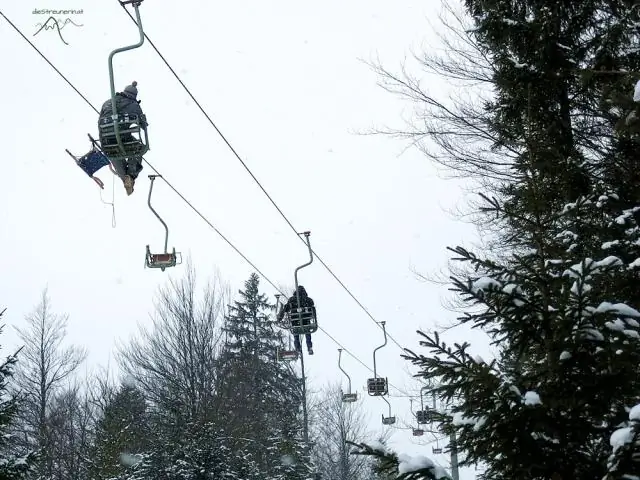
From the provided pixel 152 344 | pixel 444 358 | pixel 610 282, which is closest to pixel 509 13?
pixel 610 282

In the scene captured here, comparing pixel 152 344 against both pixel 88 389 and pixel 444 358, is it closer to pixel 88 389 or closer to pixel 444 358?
pixel 88 389

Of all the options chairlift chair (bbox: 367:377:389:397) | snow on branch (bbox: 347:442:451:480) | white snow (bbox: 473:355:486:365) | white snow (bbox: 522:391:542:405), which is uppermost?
chairlift chair (bbox: 367:377:389:397)

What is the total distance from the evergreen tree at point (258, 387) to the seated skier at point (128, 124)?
13.4 meters

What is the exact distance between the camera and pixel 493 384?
380cm

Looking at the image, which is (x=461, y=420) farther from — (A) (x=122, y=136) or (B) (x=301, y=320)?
(B) (x=301, y=320)

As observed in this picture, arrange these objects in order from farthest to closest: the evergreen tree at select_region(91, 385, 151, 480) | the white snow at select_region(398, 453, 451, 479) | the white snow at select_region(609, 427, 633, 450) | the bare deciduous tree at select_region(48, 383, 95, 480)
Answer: the bare deciduous tree at select_region(48, 383, 95, 480)
the evergreen tree at select_region(91, 385, 151, 480)
the white snow at select_region(398, 453, 451, 479)
the white snow at select_region(609, 427, 633, 450)

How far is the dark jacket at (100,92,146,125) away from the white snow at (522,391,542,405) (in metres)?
5.41

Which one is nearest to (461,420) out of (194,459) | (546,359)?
(546,359)

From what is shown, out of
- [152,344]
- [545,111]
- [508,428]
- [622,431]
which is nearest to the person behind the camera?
[622,431]

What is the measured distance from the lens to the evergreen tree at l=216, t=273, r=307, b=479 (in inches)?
1029

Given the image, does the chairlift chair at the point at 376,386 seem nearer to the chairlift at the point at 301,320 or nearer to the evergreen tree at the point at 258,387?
the evergreen tree at the point at 258,387

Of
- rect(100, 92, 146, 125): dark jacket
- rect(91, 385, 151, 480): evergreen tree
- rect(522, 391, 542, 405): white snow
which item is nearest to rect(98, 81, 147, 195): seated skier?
rect(100, 92, 146, 125): dark jacket

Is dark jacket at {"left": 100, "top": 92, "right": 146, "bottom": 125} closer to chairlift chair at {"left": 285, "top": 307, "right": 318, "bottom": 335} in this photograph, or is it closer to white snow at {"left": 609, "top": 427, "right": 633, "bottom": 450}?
white snow at {"left": 609, "top": 427, "right": 633, "bottom": 450}

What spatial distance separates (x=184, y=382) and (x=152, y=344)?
9.99 feet
